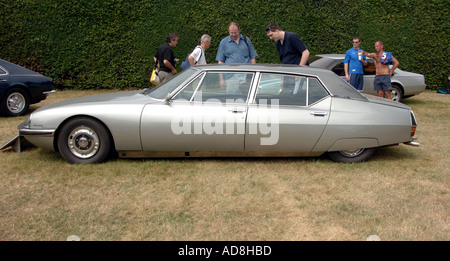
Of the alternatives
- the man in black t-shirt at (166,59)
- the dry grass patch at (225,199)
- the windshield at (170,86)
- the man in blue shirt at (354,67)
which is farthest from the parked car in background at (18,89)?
the man in blue shirt at (354,67)

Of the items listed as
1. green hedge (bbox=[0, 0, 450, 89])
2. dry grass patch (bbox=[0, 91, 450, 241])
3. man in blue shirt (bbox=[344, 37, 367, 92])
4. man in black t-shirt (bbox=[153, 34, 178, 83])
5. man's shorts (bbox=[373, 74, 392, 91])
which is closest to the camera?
dry grass patch (bbox=[0, 91, 450, 241])

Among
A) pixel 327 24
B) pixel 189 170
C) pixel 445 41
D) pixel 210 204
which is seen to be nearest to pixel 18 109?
pixel 189 170

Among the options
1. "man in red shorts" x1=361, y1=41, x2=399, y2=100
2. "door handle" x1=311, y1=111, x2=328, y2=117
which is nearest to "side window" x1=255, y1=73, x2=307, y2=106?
"door handle" x1=311, y1=111, x2=328, y2=117

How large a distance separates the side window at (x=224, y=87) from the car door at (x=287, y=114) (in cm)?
18

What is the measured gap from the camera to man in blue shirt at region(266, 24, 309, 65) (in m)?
7.01

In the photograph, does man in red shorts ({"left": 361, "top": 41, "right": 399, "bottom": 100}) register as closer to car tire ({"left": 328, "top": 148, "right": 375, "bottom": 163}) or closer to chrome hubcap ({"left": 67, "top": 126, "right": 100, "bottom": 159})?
car tire ({"left": 328, "top": 148, "right": 375, "bottom": 163})

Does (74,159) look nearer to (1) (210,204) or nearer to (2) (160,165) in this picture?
(2) (160,165)

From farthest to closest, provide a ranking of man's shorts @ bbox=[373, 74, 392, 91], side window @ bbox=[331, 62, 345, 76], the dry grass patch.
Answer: side window @ bbox=[331, 62, 345, 76], man's shorts @ bbox=[373, 74, 392, 91], the dry grass patch

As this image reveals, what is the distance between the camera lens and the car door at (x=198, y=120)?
511 centimetres

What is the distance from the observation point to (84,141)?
5168mm

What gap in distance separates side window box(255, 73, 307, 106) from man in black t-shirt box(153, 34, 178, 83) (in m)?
2.91

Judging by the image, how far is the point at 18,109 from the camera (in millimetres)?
8609

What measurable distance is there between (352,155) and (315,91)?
98cm

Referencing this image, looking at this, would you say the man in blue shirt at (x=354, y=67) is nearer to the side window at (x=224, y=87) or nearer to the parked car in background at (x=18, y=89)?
the side window at (x=224, y=87)
